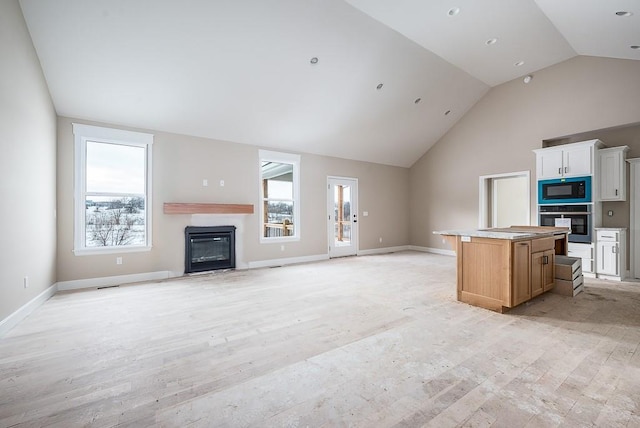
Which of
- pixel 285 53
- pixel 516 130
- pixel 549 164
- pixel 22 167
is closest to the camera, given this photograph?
pixel 22 167

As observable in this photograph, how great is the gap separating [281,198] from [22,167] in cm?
404

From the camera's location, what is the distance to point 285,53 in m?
4.10

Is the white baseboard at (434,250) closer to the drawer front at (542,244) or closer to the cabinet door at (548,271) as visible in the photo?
the cabinet door at (548,271)

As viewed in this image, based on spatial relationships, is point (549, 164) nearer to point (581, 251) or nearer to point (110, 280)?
point (581, 251)

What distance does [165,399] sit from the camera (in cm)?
176

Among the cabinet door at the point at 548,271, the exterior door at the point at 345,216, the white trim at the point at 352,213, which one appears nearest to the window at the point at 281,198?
the white trim at the point at 352,213

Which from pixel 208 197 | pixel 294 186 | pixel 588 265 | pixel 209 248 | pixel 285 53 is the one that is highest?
pixel 285 53

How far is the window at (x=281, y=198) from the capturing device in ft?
20.8

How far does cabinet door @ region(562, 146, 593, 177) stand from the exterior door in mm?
4150

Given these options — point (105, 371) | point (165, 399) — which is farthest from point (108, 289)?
point (165, 399)

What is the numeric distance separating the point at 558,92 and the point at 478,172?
2.07 metres

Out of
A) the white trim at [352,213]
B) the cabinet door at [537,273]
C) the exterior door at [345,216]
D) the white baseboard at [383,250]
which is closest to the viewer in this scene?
the cabinet door at [537,273]

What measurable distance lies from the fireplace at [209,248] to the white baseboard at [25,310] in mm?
1784

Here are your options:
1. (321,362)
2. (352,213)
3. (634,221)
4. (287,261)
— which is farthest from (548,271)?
(287,261)
